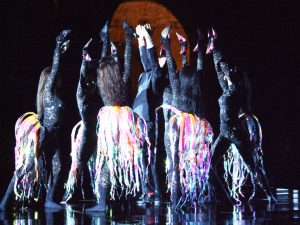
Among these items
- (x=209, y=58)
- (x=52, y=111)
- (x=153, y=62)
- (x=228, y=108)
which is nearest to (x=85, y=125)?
(x=52, y=111)

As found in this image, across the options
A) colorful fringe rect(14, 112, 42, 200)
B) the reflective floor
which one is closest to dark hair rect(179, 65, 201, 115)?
the reflective floor

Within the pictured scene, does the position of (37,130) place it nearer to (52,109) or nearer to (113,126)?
(52,109)

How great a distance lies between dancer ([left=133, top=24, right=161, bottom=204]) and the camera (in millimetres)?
8125

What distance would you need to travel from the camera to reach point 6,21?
8883mm

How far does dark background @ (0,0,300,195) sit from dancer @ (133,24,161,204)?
1242 mm

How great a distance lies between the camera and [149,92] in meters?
8.39

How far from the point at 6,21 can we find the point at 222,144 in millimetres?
3207

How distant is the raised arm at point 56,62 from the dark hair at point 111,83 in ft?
1.51

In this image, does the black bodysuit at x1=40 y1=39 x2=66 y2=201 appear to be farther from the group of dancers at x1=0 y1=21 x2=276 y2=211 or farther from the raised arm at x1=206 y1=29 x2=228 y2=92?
the raised arm at x1=206 y1=29 x2=228 y2=92

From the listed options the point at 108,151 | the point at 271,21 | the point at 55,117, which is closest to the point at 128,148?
the point at 108,151

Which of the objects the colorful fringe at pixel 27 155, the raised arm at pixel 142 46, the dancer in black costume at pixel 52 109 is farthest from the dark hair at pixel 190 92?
the colorful fringe at pixel 27 155

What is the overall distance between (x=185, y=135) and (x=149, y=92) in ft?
3.63

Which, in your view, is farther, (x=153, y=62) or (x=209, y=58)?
(x=209, y=58)

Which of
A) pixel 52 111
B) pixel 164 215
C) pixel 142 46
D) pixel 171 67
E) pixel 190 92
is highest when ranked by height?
pixel 142 46
